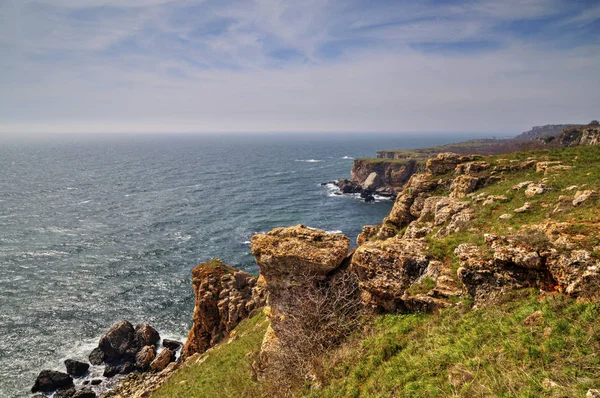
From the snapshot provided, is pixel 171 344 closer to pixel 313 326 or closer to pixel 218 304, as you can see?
pixel 218 304

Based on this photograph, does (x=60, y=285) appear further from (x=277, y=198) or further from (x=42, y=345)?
(x=277, y=198)

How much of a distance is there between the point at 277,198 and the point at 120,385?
84.7 m

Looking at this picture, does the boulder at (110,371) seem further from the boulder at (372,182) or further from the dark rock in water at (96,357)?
the boulder at (372,182)

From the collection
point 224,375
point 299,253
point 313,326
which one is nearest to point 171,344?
point 224,375

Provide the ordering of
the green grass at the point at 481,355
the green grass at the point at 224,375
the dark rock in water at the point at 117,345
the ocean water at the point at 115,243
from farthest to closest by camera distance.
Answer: the ocean water at the point at 115,243 → the dark rock in water at the point at 117,345 → the green grass at the point at 224,375 → the green grass at the point at 481,355

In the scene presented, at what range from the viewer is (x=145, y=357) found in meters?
44.2

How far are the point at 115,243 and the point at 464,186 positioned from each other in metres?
76.5

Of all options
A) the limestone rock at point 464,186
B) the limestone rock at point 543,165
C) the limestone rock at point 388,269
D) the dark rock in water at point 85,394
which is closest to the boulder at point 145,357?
the dark rock in water at point 85,394

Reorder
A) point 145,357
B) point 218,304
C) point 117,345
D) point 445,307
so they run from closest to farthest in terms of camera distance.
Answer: point 445,307 → point 218,304 → point 145,357 → point 117,345

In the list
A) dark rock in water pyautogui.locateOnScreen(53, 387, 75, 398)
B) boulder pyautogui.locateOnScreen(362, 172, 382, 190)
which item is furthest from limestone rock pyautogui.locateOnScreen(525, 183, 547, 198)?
boulder pyautogui.locateOnScreen(362, 172, 382, 190)

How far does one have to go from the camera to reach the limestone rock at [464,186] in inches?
1407

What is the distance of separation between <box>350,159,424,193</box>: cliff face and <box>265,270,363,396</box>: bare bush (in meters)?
121

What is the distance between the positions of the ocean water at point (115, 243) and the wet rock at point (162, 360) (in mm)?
5704

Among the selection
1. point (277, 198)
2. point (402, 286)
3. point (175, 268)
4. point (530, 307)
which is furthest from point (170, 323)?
point (277, 198)
